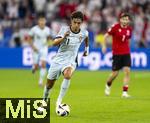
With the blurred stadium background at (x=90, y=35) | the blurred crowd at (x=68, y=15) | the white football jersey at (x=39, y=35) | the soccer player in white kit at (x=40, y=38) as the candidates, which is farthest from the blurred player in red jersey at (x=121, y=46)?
the blurred crowd at (x=68, y=15)

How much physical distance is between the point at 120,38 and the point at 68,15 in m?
15.0

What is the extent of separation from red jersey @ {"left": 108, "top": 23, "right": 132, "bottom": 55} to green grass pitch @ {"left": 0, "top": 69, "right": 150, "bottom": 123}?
1318mm

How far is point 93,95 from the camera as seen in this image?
61.0 ft

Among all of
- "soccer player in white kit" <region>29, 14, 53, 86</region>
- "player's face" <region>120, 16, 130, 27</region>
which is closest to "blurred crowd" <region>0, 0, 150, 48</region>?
"soccer player in white kit" <region>29, 14, 53, 86</region>

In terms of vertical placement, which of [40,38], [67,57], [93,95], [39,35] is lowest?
[93,95]

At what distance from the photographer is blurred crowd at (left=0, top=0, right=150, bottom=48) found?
32.0 metres

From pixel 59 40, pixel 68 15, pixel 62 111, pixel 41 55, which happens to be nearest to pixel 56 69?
pixel 59 40

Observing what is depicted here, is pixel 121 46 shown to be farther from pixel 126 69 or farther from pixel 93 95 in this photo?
pixel 93 95

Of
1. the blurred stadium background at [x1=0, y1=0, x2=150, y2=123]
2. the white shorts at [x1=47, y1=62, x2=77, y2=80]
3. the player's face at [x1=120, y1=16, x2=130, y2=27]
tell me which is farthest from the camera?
the blurred stadium background at [x1=0, y1=0, x2=150, y2=123]

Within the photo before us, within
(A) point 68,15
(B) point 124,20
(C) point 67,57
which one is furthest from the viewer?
(A) point 68,15

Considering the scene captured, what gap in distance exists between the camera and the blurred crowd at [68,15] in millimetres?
31969

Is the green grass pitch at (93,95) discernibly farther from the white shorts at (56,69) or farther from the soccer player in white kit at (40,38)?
the soccer player in white kit at (40,38)

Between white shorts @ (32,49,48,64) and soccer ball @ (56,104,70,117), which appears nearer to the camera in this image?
soccer ball @ (56,104,70,117)

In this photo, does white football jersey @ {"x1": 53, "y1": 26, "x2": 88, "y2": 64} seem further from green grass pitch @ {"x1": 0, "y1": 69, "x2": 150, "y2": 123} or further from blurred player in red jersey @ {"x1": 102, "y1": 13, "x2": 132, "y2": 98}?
blurred player in red jersey @ {"x1": 102, "y1": 13, "x2": 132, "y2": 98}
